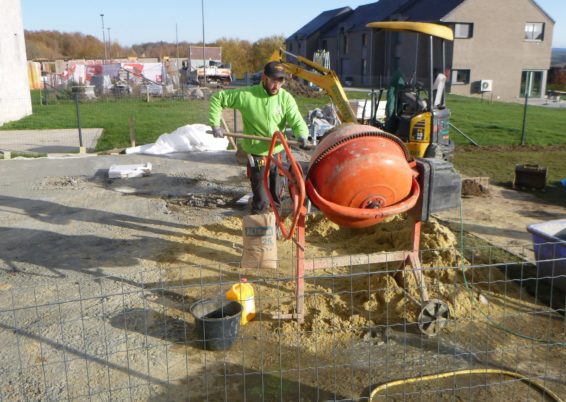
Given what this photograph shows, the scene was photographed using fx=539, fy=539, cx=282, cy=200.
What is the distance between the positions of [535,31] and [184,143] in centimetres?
3218

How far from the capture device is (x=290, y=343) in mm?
4191

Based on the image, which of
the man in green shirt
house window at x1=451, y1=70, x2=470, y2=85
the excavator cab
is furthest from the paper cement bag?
house window at x1=451, y1=70, x2=470, y2=85

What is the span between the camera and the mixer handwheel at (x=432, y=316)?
14.0 ft

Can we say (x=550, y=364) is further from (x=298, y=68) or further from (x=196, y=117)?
(x=196, y=117)

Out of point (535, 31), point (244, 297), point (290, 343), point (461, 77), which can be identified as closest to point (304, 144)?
point (244, 297)

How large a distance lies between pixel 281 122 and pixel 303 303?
2.02 metres

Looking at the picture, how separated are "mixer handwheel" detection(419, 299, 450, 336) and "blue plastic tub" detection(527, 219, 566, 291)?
103 cm

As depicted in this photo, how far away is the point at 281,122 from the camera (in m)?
5.62

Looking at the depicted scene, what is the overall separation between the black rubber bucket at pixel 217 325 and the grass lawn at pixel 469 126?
6347 mm

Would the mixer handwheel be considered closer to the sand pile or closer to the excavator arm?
the sand pile

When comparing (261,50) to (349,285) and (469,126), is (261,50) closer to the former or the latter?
(469,126)

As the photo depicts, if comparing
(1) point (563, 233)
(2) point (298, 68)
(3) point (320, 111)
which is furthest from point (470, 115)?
(1) point (563, 233)

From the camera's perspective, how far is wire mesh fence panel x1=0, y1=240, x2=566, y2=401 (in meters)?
3.60

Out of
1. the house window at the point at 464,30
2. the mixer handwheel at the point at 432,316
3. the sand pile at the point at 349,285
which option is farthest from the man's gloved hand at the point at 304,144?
the house window at the point at 464,30
